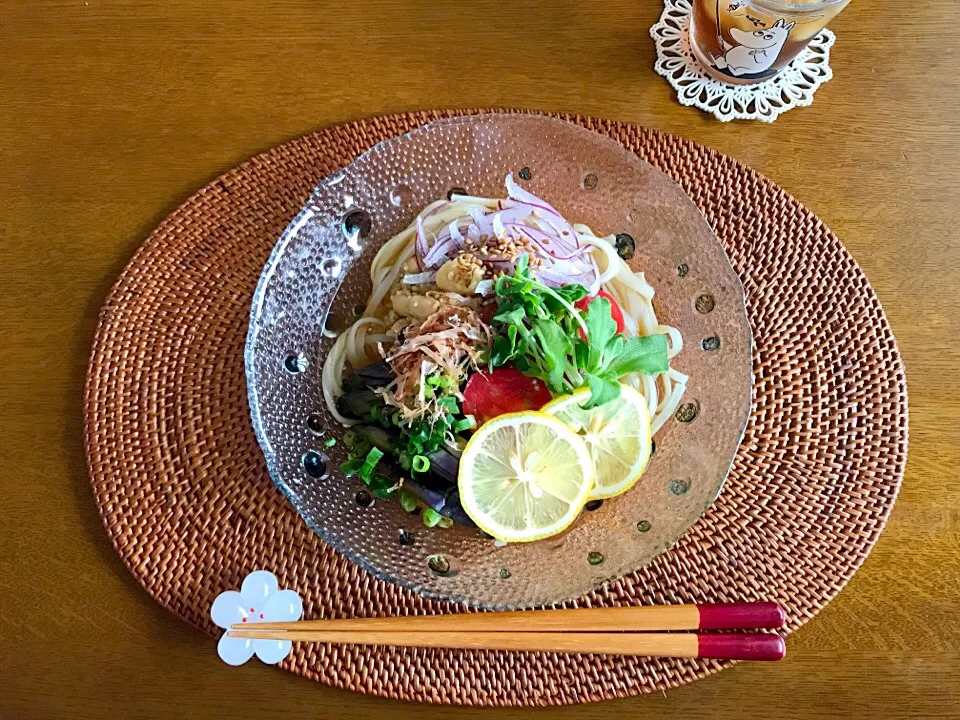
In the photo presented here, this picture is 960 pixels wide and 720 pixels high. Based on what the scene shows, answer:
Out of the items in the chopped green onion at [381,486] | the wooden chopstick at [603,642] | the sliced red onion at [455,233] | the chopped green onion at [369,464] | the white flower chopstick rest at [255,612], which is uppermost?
the sliced red onion at [455,233]

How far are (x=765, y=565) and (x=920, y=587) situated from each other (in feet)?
1.11

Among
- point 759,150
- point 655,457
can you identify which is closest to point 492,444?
point 655,457

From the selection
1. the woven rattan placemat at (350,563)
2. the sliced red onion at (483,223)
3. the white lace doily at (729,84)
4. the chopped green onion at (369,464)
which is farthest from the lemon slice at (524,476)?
the white lace doily at (729,84)

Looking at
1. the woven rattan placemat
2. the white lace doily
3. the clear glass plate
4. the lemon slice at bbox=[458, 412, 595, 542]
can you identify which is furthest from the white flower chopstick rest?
the white lace doily

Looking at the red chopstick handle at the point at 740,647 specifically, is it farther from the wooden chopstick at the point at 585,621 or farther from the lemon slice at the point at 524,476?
the lemon slice at the point at 524,476

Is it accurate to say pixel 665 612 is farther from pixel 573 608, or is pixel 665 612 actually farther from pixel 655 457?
pixel 655 457

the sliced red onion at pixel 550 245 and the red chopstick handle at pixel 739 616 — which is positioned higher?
the sliced red onion at pixel 550 245

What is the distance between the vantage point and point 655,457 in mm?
1446

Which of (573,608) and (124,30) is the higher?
(124,30)

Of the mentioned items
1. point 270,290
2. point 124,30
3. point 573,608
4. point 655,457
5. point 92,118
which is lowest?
point 573,608

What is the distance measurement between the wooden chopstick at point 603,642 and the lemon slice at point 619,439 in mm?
273

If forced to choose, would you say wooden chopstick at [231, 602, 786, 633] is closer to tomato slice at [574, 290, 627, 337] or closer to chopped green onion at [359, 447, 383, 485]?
chopped green onion at [359, 447, 383, 485]

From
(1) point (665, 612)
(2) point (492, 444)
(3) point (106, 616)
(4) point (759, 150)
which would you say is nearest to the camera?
(2) point (492, 444)

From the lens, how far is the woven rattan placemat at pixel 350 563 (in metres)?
1.49
